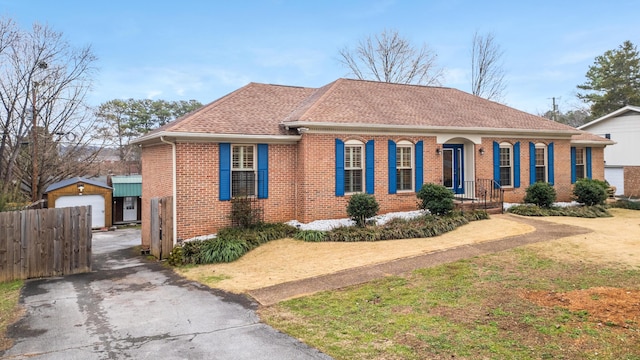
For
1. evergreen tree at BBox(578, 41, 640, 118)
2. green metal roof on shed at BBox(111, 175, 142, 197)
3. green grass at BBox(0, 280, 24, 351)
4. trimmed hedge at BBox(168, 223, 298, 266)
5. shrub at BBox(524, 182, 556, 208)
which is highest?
evergreen tree at BBox(578, 41, 640, 118)

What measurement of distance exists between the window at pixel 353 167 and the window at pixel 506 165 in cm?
659

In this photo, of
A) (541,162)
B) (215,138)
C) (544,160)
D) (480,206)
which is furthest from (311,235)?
(544,160)

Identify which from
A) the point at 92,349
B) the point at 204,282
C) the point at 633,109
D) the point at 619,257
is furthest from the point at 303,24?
the point at 633,109

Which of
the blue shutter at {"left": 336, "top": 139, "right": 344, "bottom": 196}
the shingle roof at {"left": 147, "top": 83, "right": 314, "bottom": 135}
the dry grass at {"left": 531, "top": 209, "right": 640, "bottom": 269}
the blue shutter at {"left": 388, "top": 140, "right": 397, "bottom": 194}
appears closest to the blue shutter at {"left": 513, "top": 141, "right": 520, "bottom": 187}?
the dry grass at {"left": 531, "top": 209, "right": 640, "bottom": 269}

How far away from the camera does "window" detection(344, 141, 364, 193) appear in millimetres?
13992

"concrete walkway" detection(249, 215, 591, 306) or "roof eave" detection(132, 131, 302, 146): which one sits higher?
"roof eave" detection(132, 131, 302, 146)

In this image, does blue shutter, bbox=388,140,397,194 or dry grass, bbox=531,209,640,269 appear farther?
blue shutter, bbox=388,140,397,194

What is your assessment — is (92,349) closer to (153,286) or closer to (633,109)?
(153,286)

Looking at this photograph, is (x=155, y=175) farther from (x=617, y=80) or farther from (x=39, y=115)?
(x=617, y=80)

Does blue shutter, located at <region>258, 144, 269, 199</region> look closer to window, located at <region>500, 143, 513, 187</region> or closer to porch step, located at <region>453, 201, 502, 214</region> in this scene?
porch step, located at <region>453, 201, 502, 214</region>

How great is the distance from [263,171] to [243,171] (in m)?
0.63

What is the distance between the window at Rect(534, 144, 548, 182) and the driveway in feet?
48.6

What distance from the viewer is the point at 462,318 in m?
5.97

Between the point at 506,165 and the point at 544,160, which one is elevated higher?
the point at 544,160
